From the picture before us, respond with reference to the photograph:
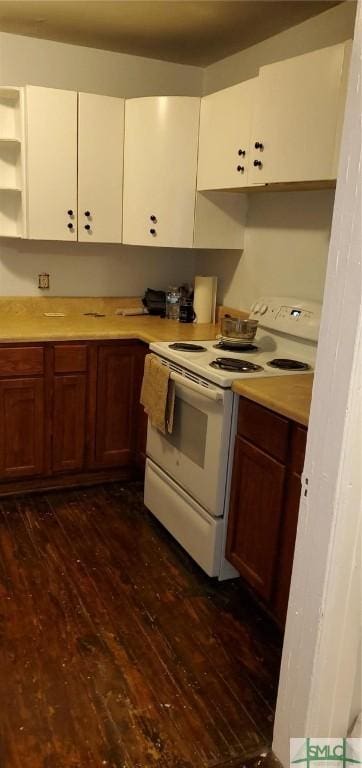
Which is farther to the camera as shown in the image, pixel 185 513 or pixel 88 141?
pixel 88 141

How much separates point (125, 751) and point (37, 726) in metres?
0.26

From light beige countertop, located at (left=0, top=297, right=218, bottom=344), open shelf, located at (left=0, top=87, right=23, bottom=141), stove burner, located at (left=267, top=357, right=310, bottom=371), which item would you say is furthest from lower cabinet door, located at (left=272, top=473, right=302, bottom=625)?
open shelf, located at (left=0, top=87, right=23, bottom=141)

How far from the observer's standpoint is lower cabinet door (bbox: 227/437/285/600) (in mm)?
2031

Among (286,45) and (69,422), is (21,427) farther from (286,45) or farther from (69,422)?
(286,45)

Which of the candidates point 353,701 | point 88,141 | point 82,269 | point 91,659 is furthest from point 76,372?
point 353,701

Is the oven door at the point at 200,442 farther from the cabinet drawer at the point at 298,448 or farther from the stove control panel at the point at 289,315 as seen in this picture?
the stove control panel at the point at 289,315

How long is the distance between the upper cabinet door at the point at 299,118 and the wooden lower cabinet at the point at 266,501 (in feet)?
3.08

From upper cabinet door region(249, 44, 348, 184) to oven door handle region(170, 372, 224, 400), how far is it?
876mm

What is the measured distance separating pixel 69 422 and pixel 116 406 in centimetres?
26

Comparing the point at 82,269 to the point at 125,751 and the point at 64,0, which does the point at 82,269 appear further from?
the point at 125,751

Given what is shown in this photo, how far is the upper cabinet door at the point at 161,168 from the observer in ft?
10.1

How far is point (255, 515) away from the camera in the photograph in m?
2.14

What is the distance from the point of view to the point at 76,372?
3.00m
